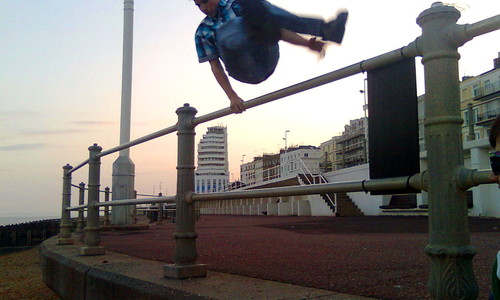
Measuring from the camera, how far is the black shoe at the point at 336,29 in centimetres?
262

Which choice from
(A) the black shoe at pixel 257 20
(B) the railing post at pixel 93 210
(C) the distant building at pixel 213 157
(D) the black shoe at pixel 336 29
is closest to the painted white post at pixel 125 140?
(C) the distant building at pixel 213 157

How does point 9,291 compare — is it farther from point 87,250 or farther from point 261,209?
point 261,209

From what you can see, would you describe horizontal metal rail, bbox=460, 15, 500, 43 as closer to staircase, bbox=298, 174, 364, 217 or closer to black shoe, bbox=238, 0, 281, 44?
black shoe, bbox=238, 0, 281, 44

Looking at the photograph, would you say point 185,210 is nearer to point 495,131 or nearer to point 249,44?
point 249,44

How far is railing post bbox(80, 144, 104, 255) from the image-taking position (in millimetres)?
4418

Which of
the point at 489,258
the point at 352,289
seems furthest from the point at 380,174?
the point at 489,258

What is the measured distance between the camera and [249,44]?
2697mm

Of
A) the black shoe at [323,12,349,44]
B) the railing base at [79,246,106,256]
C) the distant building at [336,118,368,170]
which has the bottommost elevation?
the railing base at [79,246,106,256]

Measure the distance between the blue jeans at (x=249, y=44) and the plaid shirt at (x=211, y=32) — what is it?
10cm

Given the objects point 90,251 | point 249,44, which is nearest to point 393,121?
point 249,44

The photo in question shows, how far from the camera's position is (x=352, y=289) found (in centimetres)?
245

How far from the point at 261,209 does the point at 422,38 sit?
2921 centimetres

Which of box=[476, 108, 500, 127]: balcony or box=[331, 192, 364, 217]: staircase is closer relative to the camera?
box=[476, 108, 500, 127]: balcony

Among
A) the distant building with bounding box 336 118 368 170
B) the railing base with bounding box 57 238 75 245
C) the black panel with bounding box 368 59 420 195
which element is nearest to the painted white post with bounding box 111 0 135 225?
the railing base with bounding box 57 238 75 245
